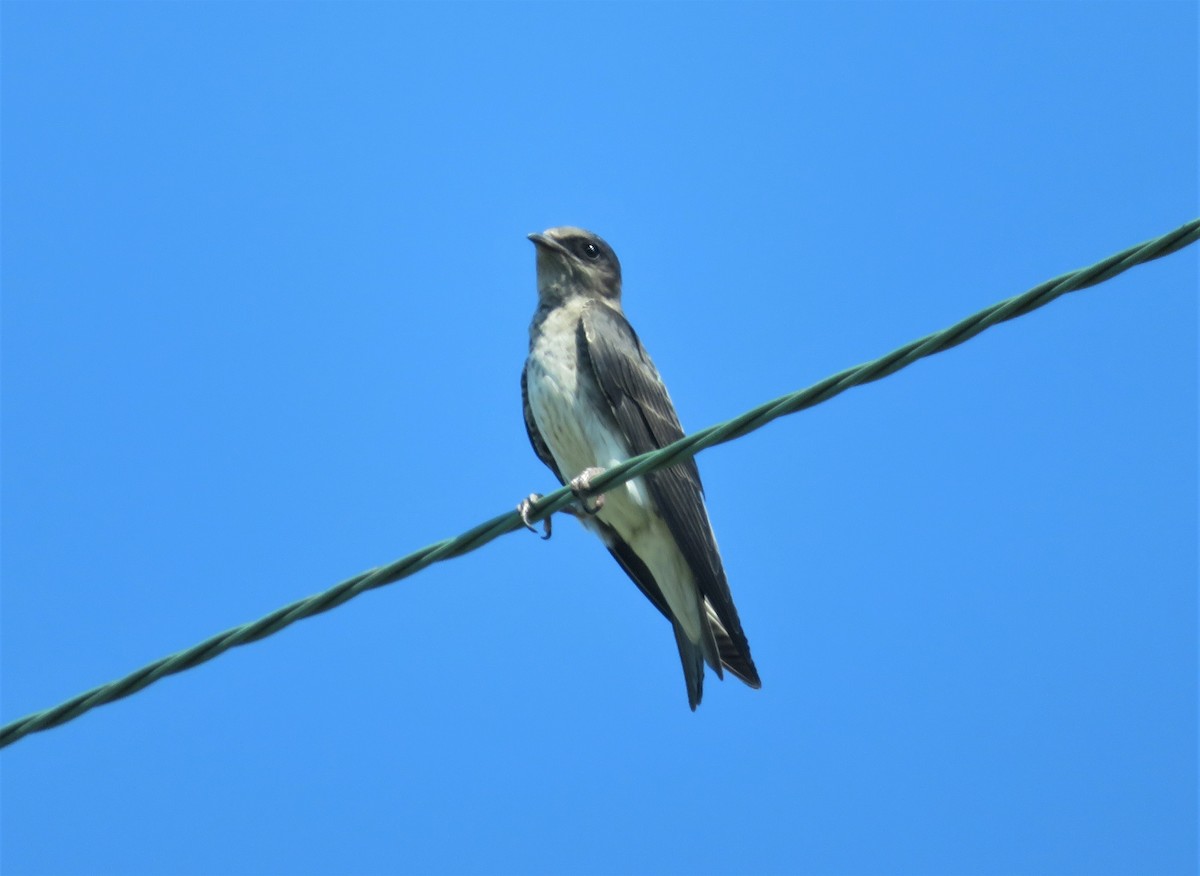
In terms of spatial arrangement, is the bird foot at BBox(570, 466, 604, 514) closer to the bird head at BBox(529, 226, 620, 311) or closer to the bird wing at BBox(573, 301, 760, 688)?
the bird wing at BBox(573, 301, 760, 688)

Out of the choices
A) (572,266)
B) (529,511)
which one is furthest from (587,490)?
(572,266)

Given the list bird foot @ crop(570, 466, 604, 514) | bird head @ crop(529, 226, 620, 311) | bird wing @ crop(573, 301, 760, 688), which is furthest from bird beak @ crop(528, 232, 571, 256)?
bird foot @ crop(570, 466, 604, 514)

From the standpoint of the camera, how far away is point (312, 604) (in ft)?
15.3

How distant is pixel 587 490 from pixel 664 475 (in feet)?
Result: 7.31

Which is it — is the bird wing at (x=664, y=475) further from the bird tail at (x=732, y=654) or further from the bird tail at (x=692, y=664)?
the bird tail at (x=692, y=664)

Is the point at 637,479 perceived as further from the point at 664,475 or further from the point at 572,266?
the point at 572,266

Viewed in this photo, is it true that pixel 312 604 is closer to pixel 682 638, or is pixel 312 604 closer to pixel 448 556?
pixel 448 556

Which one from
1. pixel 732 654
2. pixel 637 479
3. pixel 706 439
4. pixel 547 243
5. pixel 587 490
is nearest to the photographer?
pixel 706 439

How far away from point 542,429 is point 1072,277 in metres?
4.65

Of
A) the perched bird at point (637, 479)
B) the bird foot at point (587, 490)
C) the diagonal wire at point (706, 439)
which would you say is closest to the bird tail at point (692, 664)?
the perched bird at point (637, 479)

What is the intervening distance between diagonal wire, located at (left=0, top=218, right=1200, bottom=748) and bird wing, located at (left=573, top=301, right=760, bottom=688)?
3.14 m

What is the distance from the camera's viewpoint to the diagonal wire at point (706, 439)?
4328 mm

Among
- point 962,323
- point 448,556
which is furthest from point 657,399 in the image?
point 962,323

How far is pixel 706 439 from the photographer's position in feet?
16.0
